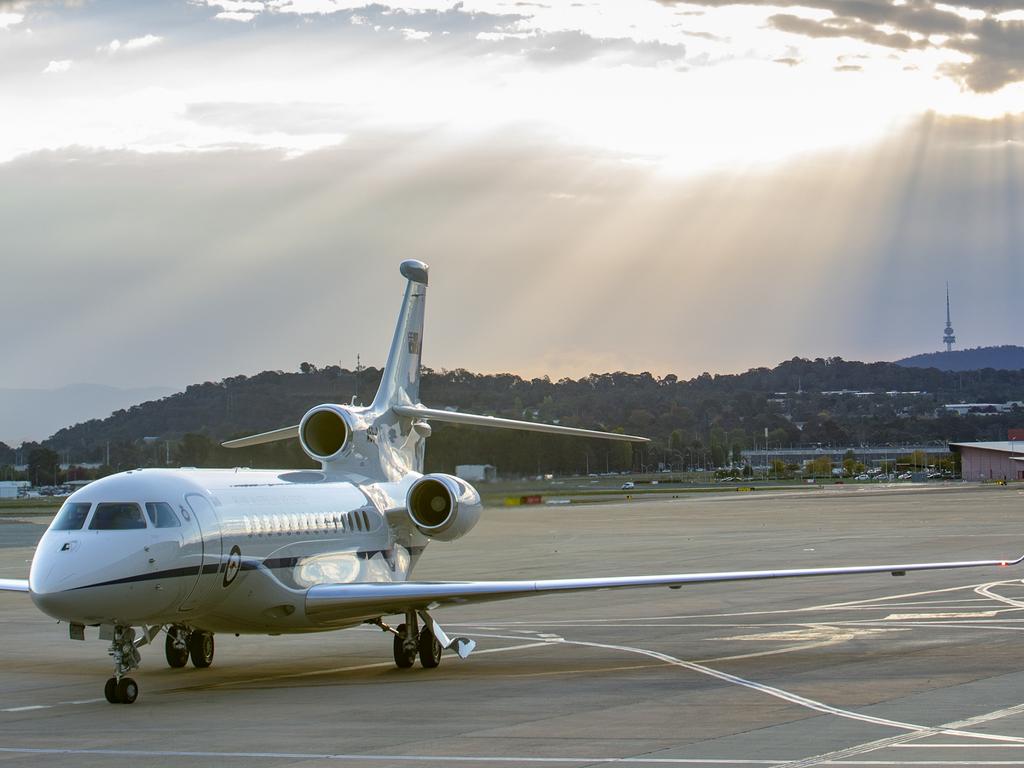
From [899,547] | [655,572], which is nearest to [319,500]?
[655,572]

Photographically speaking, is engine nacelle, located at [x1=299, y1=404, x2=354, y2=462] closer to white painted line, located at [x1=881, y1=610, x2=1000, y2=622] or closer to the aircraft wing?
the aircraft wing

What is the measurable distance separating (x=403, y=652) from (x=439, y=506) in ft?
10.8

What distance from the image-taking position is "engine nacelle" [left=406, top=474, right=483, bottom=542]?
25.1 metres

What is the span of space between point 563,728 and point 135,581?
6.29m

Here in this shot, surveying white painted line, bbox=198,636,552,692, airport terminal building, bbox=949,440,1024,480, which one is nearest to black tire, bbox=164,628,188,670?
white painted line, bbox=198,636,552,692

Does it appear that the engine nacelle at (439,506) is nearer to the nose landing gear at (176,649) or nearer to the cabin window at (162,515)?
the nose landing gear at (176,649)

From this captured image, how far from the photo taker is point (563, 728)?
16.5 metres

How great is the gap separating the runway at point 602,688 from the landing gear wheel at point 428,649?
297mm

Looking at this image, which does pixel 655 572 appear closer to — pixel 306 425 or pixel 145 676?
pixel 306 425

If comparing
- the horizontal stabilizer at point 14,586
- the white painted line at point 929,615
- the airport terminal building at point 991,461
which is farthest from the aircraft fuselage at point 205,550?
the airport terminal building at point 991,461

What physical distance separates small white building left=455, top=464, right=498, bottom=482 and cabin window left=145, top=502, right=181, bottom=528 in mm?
16620

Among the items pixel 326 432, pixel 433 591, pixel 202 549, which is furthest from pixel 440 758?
pixel 326 432

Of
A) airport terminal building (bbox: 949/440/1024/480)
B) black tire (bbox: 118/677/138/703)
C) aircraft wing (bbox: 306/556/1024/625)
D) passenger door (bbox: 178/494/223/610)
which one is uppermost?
airport terminal building (bbox: 949/440/1024/480)

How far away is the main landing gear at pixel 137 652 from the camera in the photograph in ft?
63.3
